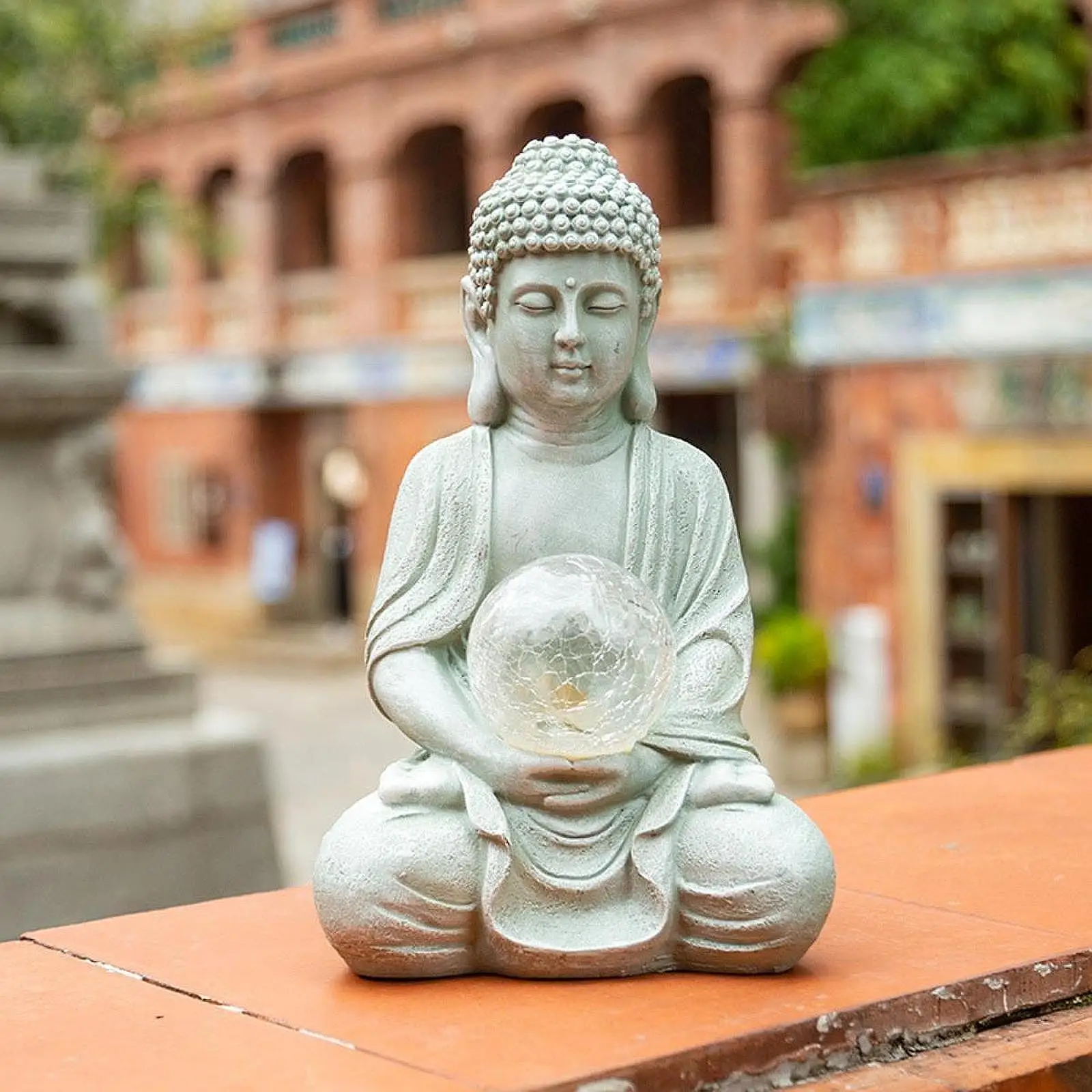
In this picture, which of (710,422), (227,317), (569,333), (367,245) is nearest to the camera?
(569,333)

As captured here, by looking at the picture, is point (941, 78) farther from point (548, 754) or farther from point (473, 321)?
point (548, 754)

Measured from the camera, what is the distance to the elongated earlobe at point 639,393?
391 centimetres

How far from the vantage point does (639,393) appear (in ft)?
12.8

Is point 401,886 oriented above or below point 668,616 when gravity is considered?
below

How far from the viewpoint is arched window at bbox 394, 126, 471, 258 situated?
841 inches

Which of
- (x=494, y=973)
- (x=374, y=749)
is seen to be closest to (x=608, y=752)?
(x=494, y=973)

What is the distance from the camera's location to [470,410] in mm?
3871

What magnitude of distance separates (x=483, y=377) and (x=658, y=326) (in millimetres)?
14111

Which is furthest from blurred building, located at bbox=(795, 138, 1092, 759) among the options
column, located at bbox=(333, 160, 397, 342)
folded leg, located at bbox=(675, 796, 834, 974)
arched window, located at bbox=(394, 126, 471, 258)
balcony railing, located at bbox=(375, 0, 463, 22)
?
arched window, located at bbox=(394, 126, 471, 258)

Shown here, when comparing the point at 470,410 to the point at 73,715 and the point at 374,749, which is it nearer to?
the point at 73,715

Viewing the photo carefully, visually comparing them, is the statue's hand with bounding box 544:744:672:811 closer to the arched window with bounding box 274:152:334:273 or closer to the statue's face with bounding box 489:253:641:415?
the statue's face with bounding box 489:253:641:415

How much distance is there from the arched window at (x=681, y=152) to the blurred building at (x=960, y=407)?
227 inches

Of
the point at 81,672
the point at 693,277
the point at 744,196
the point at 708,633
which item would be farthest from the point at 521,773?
the point at 693,277

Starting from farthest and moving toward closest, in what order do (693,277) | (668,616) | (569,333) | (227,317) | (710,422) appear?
(227,317), (710,422), (693,277), (668,616), (569,333)
